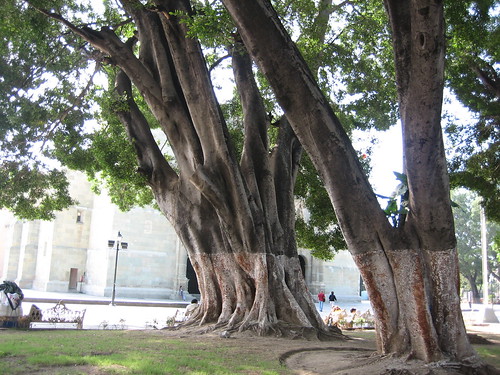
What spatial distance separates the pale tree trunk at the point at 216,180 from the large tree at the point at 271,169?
0.11 feet

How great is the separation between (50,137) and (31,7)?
4628mm

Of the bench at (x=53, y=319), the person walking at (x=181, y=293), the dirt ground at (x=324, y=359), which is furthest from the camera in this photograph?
the person walking at (x=181, y=293)

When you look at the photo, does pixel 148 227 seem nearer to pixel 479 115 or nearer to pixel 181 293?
pixel 181 293

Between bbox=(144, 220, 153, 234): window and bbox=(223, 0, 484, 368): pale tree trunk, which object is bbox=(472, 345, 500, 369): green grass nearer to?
bbox=(223, 0, 484, 368): pale tree trunk

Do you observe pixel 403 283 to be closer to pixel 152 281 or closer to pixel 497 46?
pixel 497 46

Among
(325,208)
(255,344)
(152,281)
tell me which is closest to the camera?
(255,344)

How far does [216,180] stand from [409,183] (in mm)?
5356

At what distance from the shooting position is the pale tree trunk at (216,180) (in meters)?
10.7

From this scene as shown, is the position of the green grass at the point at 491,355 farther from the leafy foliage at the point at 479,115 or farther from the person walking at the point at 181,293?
the person walking at the point at 181,293

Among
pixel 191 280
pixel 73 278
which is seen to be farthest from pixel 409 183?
pixel 73 278

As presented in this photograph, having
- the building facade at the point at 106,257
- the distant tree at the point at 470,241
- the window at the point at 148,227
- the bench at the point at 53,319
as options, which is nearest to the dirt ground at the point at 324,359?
the bench at the point at 53,319

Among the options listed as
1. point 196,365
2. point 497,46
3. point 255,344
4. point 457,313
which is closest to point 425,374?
point 457,313

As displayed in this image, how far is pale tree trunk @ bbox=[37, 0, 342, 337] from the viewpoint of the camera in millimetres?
10695

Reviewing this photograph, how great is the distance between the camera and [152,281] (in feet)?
109
